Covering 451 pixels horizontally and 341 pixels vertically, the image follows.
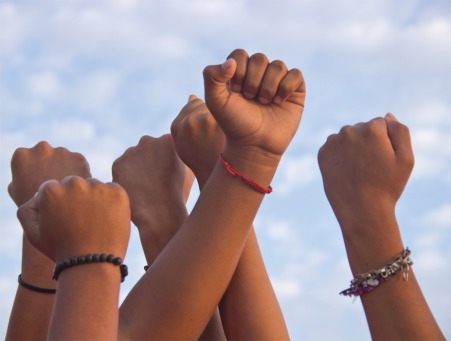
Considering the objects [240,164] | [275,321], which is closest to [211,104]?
[240,164]

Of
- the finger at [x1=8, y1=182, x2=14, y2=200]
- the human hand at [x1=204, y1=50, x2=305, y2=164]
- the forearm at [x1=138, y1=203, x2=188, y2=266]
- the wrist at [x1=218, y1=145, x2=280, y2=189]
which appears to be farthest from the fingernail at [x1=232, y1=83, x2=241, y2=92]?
the finger at [x1=8, y1=182, x2=14, y2=200]

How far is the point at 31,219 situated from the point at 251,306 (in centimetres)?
59

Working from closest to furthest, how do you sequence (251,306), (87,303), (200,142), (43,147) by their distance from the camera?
1. (87,303)
2. (251,306)
3. (200,142)
4. (43,147)

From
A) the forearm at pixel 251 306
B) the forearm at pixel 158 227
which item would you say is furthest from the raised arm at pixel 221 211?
the forearm at pixel 158 227

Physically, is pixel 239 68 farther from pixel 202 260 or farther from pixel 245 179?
pixel 202 260

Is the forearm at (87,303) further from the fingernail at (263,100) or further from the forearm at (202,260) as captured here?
the fingernail at (263,100)

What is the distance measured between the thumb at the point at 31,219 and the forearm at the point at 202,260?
284 millimetres

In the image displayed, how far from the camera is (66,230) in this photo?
5.89 feet

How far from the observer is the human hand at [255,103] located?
197 cm

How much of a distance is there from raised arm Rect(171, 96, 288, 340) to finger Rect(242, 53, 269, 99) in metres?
0.32

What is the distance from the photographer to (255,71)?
78.7 inches

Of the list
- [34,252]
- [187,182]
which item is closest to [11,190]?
[34,252]

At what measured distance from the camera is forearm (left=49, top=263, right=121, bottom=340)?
1.69 metres

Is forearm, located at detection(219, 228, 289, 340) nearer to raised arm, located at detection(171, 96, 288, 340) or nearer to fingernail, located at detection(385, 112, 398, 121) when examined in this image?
raised arm, located at detection(171, 96, 288, 340)
